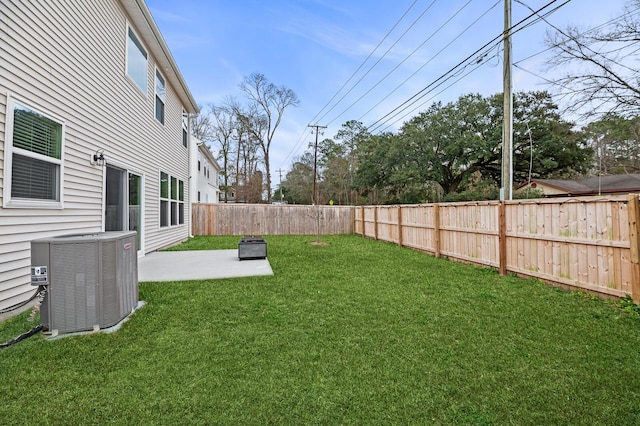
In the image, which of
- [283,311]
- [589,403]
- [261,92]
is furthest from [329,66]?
[589,403]

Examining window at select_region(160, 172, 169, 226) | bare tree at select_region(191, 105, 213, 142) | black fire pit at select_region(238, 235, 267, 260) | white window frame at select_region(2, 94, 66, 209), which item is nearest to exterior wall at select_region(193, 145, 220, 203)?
bare tree at select_region(191, 105, 213, 142)

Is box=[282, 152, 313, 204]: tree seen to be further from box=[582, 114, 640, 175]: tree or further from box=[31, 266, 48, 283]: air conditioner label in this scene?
box=[31, 266, 48, 283]: air conditioner label

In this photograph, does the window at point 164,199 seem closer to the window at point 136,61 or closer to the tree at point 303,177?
the window at point 136,61

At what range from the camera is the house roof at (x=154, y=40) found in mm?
5688

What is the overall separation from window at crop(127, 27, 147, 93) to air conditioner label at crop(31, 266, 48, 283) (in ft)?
16.0

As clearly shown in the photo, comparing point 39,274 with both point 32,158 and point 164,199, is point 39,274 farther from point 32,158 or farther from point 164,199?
point 164,199

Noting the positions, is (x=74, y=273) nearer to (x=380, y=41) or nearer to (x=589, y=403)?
(x=589, y=403)

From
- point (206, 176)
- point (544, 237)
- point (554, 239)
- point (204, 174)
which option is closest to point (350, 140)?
point (206, 176)

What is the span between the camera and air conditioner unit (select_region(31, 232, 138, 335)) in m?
2.61

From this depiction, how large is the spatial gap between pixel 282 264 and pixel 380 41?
8704 millimetres

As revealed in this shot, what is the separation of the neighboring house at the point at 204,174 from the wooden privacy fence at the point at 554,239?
13177 millimetres

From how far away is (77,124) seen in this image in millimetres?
4289

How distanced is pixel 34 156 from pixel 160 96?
5318 millimetres

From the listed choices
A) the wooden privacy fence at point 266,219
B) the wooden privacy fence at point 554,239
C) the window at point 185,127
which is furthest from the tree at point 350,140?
the wooden privacy fence at point 554,239
